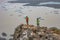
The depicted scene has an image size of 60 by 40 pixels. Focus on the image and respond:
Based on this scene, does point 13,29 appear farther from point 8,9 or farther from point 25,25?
point 8,9

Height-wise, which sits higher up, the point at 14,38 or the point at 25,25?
the point at 25,25

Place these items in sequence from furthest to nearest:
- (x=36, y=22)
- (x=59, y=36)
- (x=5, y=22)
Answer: (x=5, y=22)
(x=36, y=22)
(x=59, y=36)

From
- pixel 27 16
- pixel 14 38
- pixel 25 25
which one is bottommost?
pixel 14 38

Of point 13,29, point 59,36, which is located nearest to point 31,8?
point 13,29

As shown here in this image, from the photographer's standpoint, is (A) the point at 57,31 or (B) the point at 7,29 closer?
(A) the point at 57,31

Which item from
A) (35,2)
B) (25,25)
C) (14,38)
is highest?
(35,2)

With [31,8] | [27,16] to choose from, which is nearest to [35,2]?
[31,8]

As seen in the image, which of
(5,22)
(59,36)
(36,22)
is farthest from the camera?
(5,22)

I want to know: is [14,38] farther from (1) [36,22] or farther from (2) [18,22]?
(1) [36,22]

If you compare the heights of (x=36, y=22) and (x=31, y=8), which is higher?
(x=31, y=8)
